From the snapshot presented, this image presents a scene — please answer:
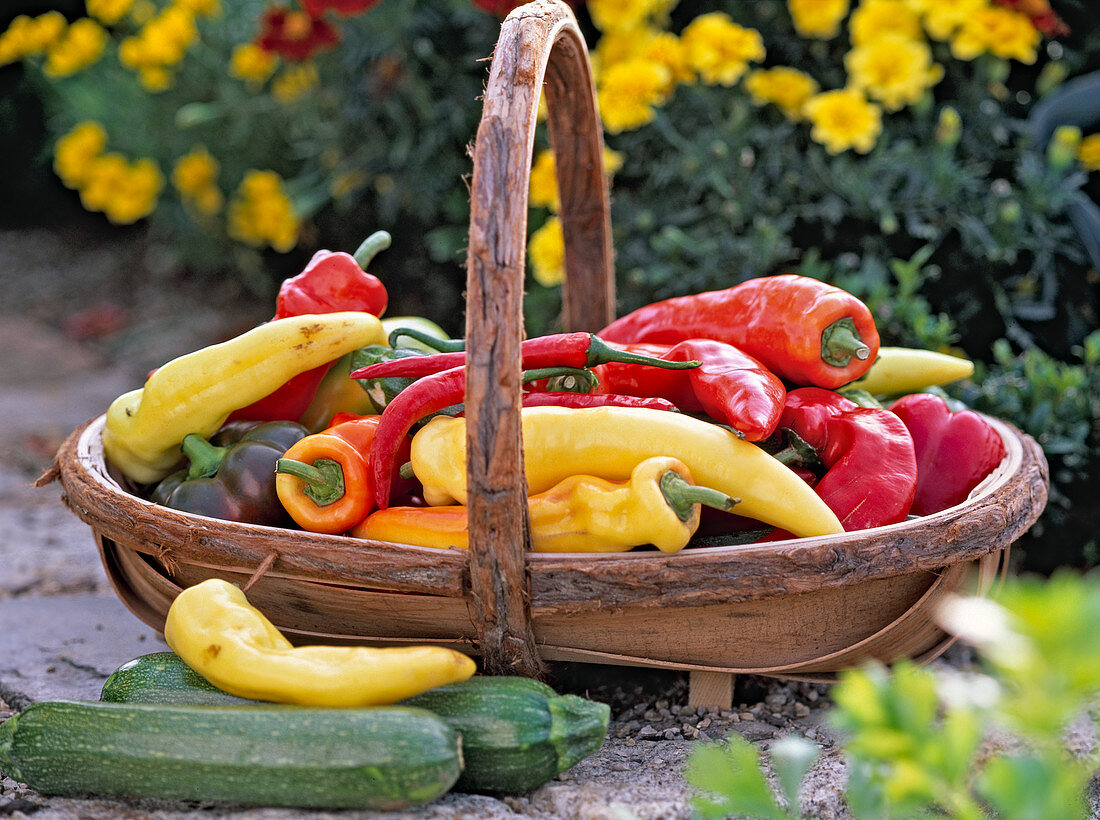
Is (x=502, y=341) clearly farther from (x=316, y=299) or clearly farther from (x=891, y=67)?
(x=891, y=67)

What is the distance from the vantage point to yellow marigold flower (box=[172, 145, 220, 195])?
4.01 meters

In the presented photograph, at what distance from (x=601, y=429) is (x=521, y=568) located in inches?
10.5

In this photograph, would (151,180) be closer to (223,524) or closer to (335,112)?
(335,112)

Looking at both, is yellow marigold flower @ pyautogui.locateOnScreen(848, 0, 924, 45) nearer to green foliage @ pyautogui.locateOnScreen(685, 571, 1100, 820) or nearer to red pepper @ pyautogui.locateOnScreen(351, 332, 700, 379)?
red pepper @ pyautogui.locateOnScreen(351, 332, 700, 379)

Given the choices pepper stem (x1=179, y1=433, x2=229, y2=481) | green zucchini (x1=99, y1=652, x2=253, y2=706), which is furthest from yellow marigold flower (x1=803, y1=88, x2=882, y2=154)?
green zucchini (x1=99, y1=652, x2=253, y2=706)

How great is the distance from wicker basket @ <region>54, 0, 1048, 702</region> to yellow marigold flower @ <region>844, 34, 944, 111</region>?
4.26ft

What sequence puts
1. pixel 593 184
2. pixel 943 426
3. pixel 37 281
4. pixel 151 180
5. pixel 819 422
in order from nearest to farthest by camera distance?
pixel 819 422, pixel 943 426, pixel 593 184, pixel 151 180, pixel 37 281

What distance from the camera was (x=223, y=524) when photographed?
1.40 metres

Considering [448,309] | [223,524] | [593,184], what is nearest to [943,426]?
[593,184]

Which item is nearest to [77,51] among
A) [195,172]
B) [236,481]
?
[195,172]

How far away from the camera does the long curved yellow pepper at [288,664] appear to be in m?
1.21

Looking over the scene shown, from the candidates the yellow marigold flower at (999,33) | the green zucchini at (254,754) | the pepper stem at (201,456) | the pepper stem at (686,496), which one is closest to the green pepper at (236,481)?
the pepper stem at (201,456)

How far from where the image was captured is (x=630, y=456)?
1422 mm

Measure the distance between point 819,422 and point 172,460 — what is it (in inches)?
44.1
